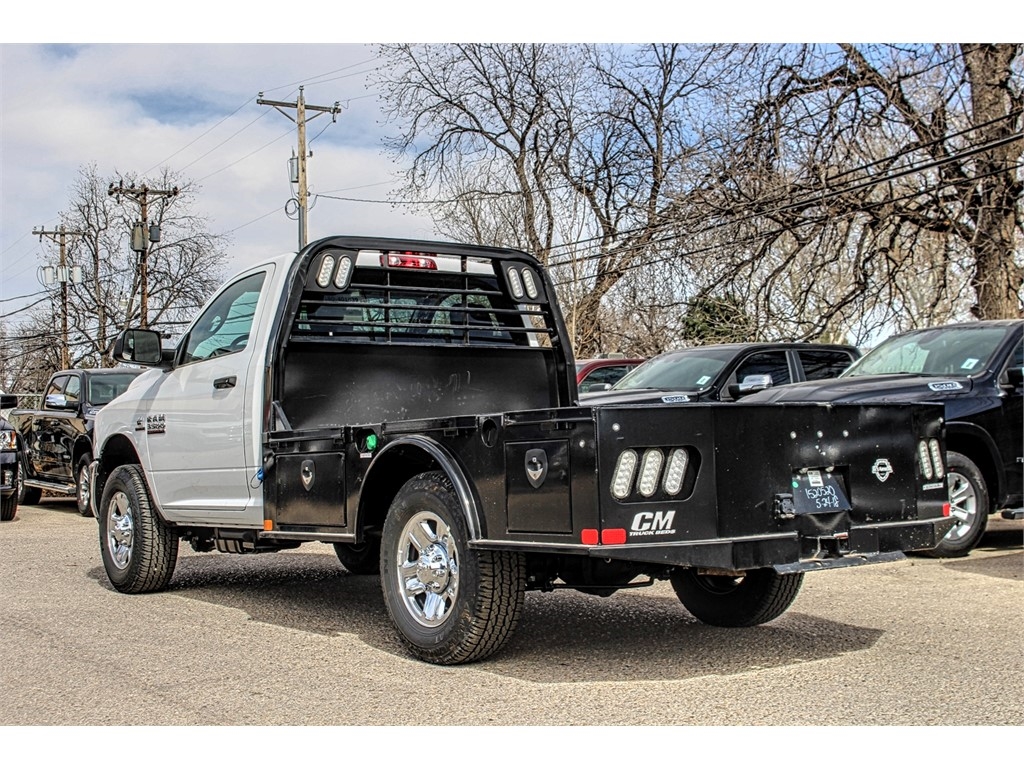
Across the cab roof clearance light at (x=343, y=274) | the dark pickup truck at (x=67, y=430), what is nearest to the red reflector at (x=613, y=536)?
the cab roof clearance light at (x=343, y=274)

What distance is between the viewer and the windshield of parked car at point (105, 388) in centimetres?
1525

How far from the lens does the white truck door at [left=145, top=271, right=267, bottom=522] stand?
Answer: 23.3 ft

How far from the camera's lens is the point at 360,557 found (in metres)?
8.55

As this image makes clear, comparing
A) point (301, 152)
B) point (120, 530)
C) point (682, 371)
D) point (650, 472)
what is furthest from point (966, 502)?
point (301, 152)

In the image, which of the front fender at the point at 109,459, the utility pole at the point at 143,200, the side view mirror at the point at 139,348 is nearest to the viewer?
the side view mirror at the point at 139,348

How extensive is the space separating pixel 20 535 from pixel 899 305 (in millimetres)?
Answer: 14007

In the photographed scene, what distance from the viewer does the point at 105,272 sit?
5272 cm

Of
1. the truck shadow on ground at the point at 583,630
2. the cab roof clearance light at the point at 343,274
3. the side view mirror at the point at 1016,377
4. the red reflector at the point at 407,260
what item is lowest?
the truck shadow on ground at the point at 583,630

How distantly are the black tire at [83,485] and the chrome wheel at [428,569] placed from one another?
32.4 ft

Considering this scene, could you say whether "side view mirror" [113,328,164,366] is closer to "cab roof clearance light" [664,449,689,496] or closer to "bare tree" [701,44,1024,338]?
"cab roof clearance light" [664,449,689,496]

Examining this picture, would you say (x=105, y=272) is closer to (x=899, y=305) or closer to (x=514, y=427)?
(x=899, y=305)

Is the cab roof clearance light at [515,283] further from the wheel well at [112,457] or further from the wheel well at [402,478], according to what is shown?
the wheel well at [112,457]

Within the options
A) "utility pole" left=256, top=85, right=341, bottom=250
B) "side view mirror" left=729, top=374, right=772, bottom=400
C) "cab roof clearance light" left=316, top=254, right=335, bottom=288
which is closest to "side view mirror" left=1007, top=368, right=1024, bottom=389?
"side view mirror" left=729, top=374, right=772, bottom=400

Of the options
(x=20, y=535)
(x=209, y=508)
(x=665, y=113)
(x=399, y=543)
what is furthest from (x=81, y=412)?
(x=665, y=113)
